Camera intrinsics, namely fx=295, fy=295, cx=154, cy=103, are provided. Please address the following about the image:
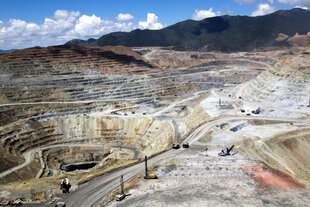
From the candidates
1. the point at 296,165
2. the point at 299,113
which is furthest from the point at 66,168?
the point at 299,113

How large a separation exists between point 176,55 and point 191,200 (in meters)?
149

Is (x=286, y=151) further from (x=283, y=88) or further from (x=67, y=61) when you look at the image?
(x=67, y=61)

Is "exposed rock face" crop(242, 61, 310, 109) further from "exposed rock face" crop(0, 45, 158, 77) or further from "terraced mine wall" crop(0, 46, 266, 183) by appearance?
"exposed rock face" crop(0, 45, 158, 77)

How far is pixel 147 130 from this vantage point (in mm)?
79188

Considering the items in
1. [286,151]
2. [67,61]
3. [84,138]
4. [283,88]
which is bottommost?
[84,138]

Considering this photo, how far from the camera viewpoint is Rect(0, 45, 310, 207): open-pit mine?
3634cm

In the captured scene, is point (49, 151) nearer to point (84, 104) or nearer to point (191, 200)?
point (84, 104)

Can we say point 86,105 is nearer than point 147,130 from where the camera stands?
No

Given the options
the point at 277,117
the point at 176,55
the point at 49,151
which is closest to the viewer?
the point at 277,117

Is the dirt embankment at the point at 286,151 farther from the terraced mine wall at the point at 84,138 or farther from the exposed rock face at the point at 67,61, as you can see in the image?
the exposed rock face at the point at 67,61

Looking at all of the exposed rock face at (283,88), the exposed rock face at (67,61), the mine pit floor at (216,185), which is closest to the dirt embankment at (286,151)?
the mine pit floor at (216,185)

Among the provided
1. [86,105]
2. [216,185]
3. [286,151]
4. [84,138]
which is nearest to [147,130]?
[84,138]

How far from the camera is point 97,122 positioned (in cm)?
8581

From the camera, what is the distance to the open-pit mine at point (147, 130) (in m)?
36.3
